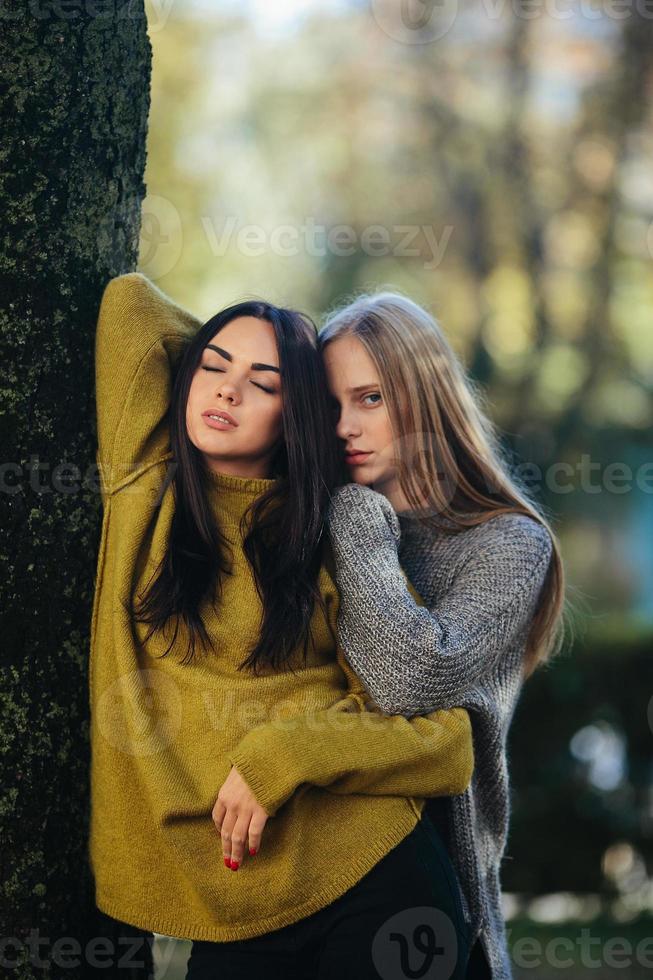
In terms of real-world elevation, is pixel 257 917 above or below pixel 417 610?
below

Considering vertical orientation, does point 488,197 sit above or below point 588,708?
above

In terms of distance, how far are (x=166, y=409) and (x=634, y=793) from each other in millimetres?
4165

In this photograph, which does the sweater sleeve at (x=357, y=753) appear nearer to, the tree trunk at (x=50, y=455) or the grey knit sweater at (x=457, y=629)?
the grey knit sweater at (x=457, y=629)

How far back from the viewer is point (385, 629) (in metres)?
2.13

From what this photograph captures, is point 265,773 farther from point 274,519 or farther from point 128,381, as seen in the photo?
point 128,381

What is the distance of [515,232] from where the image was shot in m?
7.45

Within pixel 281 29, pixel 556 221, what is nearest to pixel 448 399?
pixel 556 221

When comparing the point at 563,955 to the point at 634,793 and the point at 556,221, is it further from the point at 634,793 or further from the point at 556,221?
the point at 556,221

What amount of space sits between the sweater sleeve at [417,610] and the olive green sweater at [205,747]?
63mm

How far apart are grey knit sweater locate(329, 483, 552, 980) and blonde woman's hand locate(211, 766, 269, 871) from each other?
34 cm

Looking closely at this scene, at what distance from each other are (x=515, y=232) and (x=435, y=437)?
518cm

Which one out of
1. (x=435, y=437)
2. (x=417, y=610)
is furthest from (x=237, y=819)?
(x=435, y=437)

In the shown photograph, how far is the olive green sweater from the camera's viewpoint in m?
2.00

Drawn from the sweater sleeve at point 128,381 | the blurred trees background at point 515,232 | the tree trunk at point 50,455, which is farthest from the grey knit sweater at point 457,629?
the blurred trees background at point 515,232
